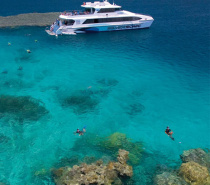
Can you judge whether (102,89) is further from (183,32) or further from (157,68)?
(183,32)

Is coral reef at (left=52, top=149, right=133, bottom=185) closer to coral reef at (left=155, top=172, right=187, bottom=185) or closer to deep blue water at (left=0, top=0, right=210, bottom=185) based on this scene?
deep blue water at (left=0, top=0, right=210, bottom=185)

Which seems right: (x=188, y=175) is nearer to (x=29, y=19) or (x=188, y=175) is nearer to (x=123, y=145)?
(x=123, y=145)

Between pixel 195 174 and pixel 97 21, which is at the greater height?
pixel 97 21

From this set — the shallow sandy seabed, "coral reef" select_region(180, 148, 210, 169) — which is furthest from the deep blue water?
the shallow sandy seabed

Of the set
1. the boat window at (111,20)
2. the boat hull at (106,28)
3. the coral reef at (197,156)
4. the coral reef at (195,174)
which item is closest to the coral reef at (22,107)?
the coral reef at (197,156)

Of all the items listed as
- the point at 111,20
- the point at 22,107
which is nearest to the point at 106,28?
the point at 111,20

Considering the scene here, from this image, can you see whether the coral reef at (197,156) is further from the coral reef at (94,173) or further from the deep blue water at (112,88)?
the coral reef at (94,173)
